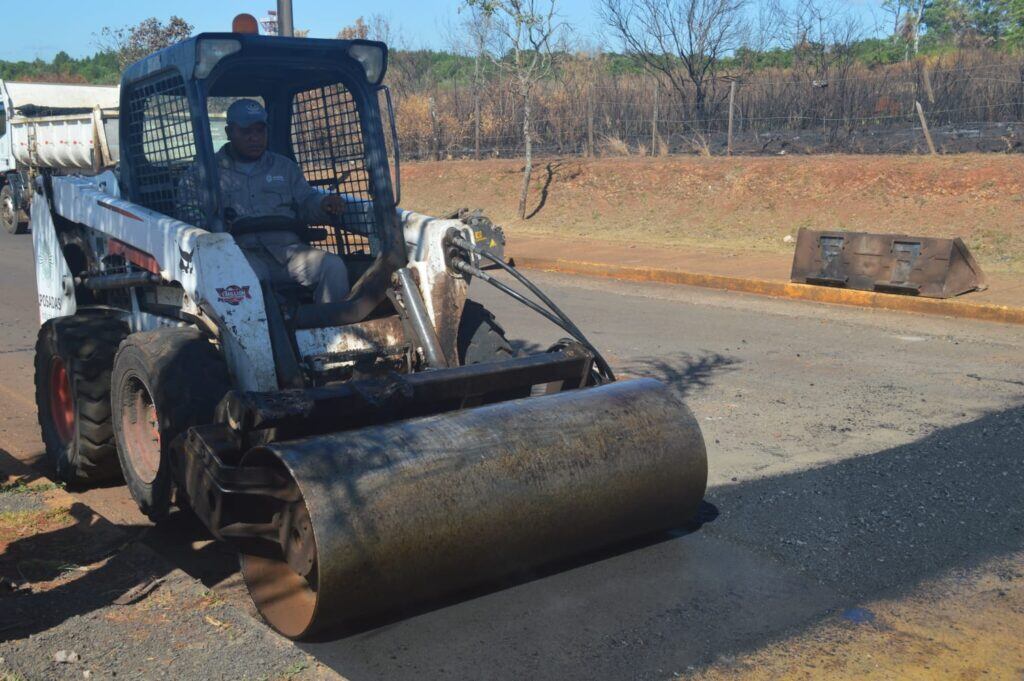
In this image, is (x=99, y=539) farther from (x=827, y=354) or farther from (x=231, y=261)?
(x=827, y=354)

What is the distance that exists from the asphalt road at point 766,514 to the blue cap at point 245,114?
212 cm

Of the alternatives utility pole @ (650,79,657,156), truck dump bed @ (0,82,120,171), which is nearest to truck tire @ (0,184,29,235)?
truck dump bed @ (0,82,120,171)

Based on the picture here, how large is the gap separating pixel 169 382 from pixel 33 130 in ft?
54.2

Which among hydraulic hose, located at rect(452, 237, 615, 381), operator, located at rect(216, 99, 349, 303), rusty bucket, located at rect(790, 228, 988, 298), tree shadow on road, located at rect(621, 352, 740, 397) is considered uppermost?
operator, located at rect(216, 99, 349, 303)

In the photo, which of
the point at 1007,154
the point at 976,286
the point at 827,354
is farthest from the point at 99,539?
the point at 1007,154

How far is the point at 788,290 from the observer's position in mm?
13375

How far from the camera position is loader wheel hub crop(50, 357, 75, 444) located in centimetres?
634

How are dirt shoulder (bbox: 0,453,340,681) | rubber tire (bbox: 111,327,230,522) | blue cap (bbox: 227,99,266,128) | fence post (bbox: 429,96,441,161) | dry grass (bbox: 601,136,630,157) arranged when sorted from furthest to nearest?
1. fence post (bbox: 429,96,441,161)
2. dry grass (bbox: 601,136,630,157)
3. blue cap (bbox: 227,99,266,128)
4. rubber tire (bbox: 111,327,230,522)
5. dirt shoulder (bbox: 0,453,340,681)

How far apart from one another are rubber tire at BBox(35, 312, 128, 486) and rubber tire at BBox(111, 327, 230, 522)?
532mm

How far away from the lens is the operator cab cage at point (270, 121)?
5555 mm

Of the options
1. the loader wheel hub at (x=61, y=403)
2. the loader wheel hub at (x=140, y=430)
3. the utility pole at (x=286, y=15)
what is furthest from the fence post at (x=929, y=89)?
the loader wheel hub at (x=140, y=430)

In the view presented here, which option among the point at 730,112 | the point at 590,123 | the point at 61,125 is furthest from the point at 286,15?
the point at 590,123

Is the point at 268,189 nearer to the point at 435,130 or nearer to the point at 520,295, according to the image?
the point at 520,295

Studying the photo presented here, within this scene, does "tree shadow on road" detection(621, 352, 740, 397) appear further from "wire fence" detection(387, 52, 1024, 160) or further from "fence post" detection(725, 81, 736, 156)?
"fence post" detection(725, 81, 736, 156)
